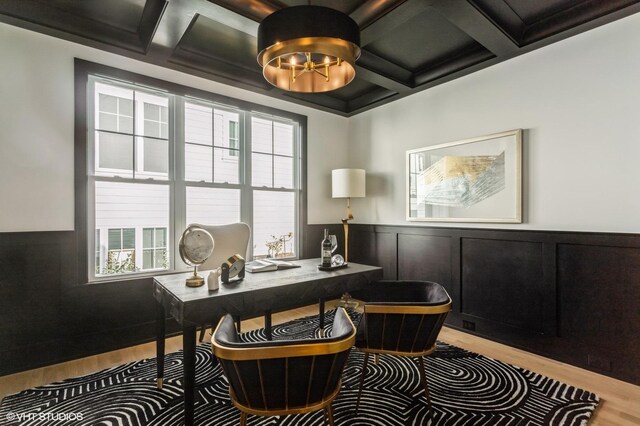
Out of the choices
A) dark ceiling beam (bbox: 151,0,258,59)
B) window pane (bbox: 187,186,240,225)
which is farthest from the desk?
dark ceiling beam (bbox: 151,0,258,59)

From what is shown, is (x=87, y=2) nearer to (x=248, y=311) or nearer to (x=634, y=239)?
(x=248, y=311)

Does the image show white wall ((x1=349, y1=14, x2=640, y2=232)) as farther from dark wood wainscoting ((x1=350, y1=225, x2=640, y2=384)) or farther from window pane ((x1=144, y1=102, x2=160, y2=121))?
window pane ((x1=144, y1=102, x2=160, y2=121))

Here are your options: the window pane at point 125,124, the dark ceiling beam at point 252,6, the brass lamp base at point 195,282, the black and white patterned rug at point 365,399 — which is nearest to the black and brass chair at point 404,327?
the black and white patterned rug at point 365,399

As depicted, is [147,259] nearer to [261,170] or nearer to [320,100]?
[261,170]

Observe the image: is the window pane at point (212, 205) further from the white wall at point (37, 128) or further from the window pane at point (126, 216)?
the white wall at point (37, 128)

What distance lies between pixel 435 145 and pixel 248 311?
110 inches

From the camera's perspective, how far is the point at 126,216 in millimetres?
2967

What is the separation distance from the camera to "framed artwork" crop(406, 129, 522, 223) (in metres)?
2.90

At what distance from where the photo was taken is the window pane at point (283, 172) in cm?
402

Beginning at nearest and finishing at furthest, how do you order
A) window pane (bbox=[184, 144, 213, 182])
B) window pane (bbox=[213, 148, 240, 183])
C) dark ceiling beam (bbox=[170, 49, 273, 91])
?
dark ceiling beam (bbox=[170, 49, 273, 91])
window pane (bbox=[184, 144, 213, 182])
window pane (bbox=[213, 148, 240, 183])

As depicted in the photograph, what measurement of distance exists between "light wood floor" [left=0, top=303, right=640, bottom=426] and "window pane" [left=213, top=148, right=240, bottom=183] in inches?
67.5

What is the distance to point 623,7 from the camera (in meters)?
2.22

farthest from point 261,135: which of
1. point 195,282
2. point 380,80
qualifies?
point 195,282

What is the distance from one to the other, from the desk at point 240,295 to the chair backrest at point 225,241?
0.67m
